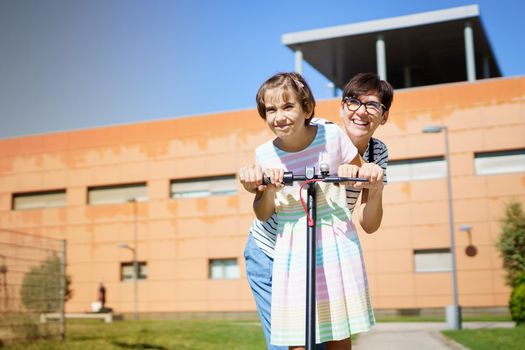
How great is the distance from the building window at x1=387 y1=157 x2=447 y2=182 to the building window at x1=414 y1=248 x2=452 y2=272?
3725 mm

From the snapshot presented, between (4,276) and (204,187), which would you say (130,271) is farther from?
(4,276)

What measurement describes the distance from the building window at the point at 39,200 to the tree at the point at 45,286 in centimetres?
2728

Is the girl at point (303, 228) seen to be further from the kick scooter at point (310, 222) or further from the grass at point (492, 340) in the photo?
the grass at point (492, 340)

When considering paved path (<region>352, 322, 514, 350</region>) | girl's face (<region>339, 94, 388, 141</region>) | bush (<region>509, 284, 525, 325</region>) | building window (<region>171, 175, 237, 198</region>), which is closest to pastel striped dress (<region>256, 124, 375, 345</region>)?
girl's face (<region>339, 94, 388, 141</region>)

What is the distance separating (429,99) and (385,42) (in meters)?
4.41

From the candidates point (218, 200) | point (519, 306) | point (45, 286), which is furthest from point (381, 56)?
point (45, 286)

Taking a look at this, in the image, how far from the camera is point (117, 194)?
41.2 metres

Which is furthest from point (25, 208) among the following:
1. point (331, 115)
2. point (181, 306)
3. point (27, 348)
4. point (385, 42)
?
point (27, 348)

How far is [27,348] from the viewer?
483 inches

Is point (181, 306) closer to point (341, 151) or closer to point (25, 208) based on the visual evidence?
point (25, 208)

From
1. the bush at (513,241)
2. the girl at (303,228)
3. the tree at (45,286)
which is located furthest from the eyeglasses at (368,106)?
the bush at (513,241)

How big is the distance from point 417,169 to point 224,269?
12093mm

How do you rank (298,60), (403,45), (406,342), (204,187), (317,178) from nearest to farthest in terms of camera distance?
(317,178)
(406,342)
(298,60)
(403,45)
(204,187)

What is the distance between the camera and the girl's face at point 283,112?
10.3 ft
